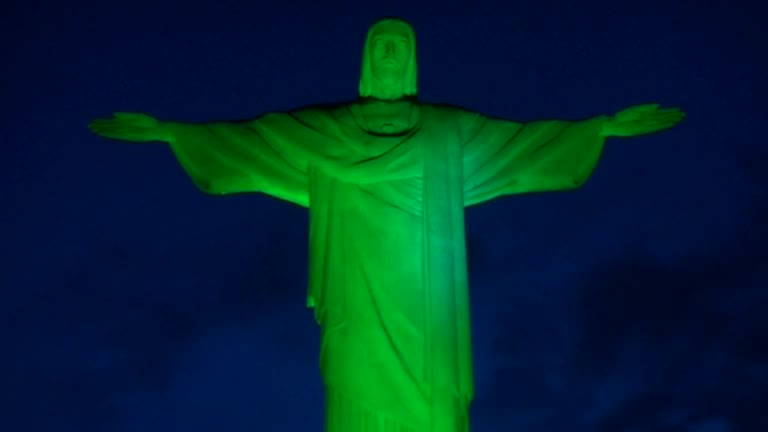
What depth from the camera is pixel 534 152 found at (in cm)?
1277

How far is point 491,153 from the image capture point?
12.8 meters

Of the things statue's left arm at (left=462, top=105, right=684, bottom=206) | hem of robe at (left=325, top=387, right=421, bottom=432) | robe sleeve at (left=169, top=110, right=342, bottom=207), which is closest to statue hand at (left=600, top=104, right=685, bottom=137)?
statue's left arm at (left=462, top=105, right=684, bottom=206)

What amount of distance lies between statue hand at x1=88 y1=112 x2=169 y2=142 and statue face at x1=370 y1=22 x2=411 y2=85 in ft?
6.77

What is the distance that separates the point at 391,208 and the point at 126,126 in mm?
2338

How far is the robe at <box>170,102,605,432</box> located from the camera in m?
11.9

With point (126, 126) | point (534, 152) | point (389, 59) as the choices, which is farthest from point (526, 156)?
point (126, 126)

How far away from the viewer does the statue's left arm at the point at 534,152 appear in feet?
41.7

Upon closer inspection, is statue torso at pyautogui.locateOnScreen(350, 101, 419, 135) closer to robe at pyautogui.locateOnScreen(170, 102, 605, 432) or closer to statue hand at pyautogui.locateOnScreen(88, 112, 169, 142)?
robe at pyautogui.locateOnScreen(170, 102, 605, 432)

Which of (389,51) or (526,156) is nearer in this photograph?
(526,156)

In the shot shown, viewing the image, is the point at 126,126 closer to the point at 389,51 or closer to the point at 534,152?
the point at 389,51

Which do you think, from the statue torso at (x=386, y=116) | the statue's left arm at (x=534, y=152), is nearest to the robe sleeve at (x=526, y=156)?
the statue's left arm at (x=534, y=152)

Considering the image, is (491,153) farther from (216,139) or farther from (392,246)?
(216,139)

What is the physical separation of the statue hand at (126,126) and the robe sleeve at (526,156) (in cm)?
273

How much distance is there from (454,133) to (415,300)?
61.5 inches
